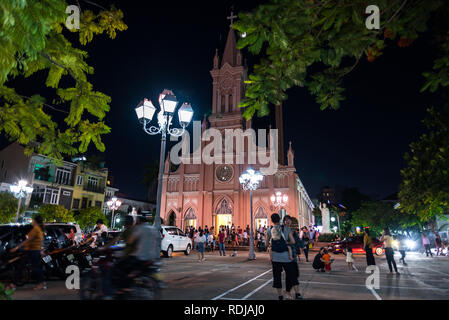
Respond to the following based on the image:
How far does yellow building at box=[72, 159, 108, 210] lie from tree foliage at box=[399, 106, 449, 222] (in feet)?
126

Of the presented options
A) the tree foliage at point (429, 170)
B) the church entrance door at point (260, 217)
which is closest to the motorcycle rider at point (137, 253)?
the tree foliage at point (429, 170)

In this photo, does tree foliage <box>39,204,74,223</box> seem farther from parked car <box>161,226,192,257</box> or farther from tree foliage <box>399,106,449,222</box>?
tree foliage <box>399,106,449,222</box>

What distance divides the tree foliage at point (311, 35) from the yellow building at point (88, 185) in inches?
1565

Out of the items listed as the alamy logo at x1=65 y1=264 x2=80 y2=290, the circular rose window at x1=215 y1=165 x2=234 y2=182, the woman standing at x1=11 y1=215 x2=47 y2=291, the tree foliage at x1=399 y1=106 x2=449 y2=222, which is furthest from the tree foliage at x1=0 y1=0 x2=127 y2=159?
the circular rose window at x1=215 y1=165 x2=234 y2=182

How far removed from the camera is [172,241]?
1686 cm

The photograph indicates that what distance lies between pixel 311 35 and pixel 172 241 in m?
15.9

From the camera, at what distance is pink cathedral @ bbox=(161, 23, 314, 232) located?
106 feet

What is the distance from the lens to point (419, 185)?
499 inches

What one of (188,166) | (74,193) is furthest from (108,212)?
(188,166)

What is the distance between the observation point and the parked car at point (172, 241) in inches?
635

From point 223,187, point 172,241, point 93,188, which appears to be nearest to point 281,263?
point 172,241

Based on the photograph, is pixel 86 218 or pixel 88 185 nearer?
pixel 86 218

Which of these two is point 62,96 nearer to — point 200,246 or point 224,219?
point 200,246
